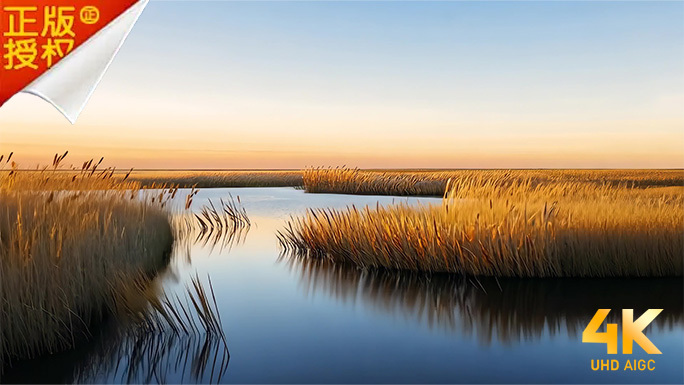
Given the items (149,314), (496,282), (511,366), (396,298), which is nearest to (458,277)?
(496,282)

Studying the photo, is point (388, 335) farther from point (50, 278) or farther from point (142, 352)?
point (50, 278)

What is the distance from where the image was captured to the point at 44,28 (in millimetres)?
5781

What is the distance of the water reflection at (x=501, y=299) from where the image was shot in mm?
5543

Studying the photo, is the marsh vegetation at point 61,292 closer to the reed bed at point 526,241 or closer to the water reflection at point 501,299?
the water reflection at point 501,299

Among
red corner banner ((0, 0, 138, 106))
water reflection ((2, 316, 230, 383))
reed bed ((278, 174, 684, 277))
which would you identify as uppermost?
red corner banner ((0, 0, 138, 106))

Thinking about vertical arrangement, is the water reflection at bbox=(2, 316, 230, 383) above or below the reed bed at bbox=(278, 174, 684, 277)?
below

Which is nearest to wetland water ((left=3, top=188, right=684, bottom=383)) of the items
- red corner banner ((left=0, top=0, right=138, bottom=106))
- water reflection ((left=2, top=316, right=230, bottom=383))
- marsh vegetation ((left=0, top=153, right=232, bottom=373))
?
water reflection ((left=2, top=316, right=230, bottom=383))

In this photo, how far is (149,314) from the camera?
474 cm

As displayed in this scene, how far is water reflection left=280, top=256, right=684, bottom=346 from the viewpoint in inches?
218

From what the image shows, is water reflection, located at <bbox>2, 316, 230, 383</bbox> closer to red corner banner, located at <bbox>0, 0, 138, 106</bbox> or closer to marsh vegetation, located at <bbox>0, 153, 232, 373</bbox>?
marsh vegetation, located at <bbox>0, 153, 232, 373</bbox>

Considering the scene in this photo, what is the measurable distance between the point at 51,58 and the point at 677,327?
7.60 metres

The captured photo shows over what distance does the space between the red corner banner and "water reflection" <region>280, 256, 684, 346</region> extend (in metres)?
4.34

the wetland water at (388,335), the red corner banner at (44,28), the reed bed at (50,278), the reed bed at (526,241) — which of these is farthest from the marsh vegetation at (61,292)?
the reed bed at (526,241)

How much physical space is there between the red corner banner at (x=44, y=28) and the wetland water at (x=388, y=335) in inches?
127
